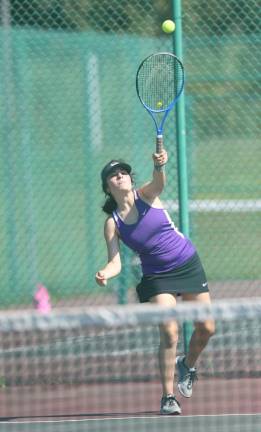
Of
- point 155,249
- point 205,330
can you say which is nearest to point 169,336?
point 205,330

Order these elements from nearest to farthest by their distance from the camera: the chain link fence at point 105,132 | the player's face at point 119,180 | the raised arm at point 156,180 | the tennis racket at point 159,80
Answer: the raised arm at point 156,180
the player's face at point 119,180
the tennis racket at point 159,80
the chain link fence at point 105,132

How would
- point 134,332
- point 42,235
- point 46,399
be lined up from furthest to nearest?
point 42,235 < point 134,332 < point 46,399

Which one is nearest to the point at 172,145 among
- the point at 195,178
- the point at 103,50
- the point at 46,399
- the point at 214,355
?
the point at 195,178

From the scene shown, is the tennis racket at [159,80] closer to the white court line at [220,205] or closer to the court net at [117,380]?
the white court line at [220,205]

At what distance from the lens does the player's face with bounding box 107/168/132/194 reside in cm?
633

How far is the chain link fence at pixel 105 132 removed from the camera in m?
7.68

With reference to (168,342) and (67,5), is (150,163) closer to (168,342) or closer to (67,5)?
(67,5)

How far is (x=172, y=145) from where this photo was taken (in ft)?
25.2

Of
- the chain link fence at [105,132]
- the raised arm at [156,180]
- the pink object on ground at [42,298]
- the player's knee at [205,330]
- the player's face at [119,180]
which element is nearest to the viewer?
the raised arm at [156,180]

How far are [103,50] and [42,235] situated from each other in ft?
4.13

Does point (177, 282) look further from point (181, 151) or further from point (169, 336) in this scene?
point (181, 151)

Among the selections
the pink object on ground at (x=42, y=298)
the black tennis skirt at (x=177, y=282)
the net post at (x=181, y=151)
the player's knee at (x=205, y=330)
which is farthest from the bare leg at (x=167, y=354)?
the pink object on ground at (x=42, y=298)

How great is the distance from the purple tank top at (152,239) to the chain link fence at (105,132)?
127cm

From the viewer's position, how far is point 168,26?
7.29 m
